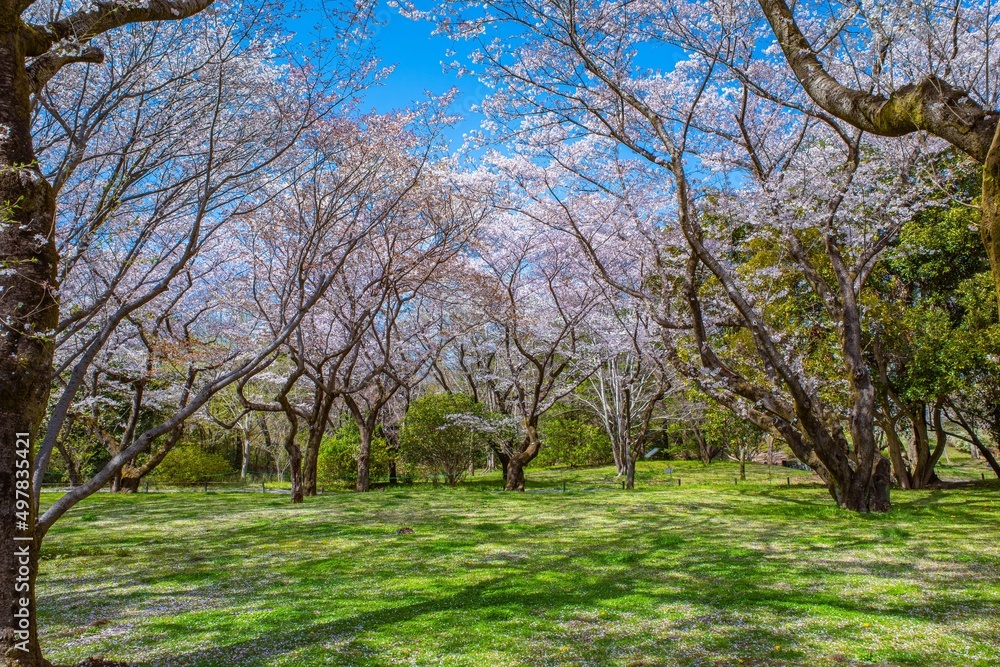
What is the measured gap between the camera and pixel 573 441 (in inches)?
1270

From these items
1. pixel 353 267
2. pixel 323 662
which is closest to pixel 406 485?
pixel 353 267

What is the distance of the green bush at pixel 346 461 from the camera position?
22719mm

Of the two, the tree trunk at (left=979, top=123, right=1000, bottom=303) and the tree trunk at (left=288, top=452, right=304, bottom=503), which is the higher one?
the tree trunk at (left=979, top=123, right=1000, bottom=303)

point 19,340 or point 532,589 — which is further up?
point 19,340

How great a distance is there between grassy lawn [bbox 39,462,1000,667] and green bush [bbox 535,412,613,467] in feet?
61.3

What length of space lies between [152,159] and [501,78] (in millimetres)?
4907

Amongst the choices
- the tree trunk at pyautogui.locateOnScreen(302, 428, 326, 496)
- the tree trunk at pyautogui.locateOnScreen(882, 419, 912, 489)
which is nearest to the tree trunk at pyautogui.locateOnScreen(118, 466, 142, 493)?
the tree trunk at pyautogui.locateOnScreen(302, 428, 326, 496)

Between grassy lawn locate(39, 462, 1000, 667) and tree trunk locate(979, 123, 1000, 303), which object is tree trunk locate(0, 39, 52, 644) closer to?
grassy lawn locate(39, 462, 1000, 667)

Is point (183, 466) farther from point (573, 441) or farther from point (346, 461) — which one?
point (573, 441)

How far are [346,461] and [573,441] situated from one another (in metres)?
13.4

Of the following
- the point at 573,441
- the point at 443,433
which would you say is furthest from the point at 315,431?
the point at 573,441

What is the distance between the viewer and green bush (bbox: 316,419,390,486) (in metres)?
22.7

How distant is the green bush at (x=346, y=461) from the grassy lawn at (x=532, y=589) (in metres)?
10.3

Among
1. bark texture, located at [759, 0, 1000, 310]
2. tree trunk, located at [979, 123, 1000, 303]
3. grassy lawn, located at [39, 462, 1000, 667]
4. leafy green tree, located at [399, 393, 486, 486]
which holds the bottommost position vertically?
grassy lawn, located at [39, 462, 1000, 667]
